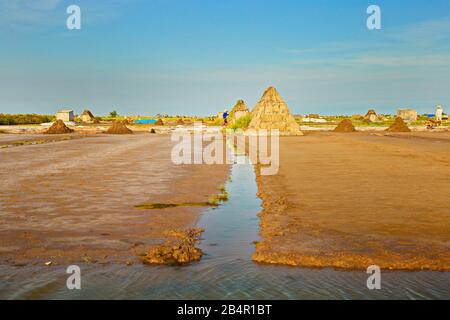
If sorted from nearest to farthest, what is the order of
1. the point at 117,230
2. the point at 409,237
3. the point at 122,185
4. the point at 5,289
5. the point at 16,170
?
the point at 5,289 → the point at 409,237 → the point at 117,230 → the point at 122,185 → the point at 16,170

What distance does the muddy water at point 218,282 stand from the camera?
5668 mm

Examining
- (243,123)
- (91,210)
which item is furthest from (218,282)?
(243,123)

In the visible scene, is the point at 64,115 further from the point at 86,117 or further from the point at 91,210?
the point at 91,210

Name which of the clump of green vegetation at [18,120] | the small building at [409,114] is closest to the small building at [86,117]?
the clump of green vegetation at [18,120]

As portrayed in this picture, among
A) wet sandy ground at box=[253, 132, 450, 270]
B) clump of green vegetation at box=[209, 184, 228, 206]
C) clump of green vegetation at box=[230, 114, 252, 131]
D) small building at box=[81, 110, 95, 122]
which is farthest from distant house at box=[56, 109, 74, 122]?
clump of green vegetation at box=[209, 184, 228, 206]

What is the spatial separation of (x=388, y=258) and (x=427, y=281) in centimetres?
85

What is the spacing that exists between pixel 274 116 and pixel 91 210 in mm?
47767

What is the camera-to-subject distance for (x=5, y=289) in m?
5.82

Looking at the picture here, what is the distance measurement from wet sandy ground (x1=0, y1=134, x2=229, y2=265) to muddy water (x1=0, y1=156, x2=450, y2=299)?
0.61 meters

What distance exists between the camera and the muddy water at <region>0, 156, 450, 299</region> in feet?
18.6

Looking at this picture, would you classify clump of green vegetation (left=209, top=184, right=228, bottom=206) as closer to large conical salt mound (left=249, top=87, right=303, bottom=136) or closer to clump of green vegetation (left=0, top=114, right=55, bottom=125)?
large conical salt mound (left=249, top=87, right=303, bottom=136)

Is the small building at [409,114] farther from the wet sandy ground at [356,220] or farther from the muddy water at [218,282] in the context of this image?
the muddy water at [218,282]
